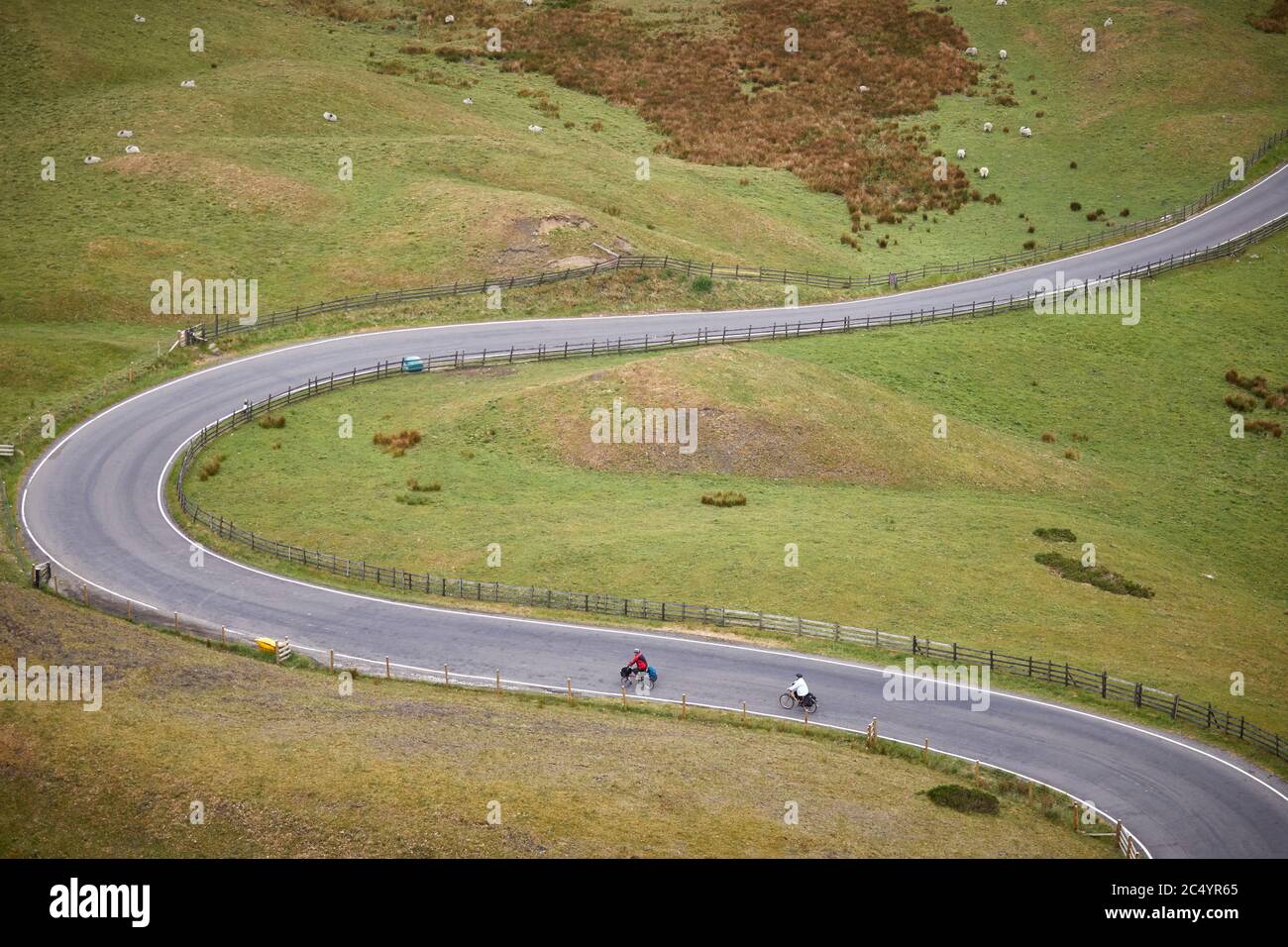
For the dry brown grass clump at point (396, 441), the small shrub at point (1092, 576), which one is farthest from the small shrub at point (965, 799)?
the dry brown grass clump at point (396, 441)

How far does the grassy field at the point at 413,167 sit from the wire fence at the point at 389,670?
66.3ft

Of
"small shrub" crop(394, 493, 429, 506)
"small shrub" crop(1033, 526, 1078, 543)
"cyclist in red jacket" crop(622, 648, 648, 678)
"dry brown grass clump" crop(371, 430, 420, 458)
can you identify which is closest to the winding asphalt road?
"cyclist in red jacket" crop(622, 648, 648, 678)

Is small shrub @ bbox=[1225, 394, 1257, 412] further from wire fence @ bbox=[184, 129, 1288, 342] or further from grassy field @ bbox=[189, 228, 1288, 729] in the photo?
wire fence @ bbox=[184, 129, 1288, 342]

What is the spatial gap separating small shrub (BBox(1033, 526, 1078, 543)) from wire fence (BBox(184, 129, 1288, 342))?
34894 mm

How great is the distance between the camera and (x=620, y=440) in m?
61.1

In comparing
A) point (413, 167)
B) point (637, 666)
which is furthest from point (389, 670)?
point (413, 167)

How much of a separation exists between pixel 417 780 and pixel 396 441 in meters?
30.8

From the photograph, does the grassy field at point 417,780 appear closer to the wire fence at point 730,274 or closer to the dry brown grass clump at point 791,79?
the wire fence at point 730,274

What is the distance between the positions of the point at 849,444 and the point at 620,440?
39.7 ft

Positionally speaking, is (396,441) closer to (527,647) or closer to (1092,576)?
(527,647)

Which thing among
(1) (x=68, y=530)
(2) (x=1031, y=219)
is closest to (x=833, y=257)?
(2) (x=1031, y=219)

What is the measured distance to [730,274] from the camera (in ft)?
274

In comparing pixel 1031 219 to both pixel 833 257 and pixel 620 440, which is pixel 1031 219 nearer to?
pixel 833 257

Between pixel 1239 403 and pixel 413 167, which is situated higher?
pixel 413 167
